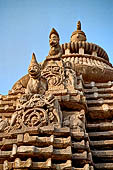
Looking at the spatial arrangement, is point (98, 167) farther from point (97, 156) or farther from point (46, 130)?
point (46, 130)

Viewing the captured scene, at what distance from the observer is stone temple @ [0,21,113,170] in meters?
5.98

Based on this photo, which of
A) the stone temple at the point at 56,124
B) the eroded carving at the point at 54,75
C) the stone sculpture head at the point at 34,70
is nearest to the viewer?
the stone temple at the point at 56,124

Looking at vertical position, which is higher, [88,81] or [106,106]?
[88,81]

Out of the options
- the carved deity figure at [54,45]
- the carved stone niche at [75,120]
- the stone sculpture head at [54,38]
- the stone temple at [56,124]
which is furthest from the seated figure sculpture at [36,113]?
the stone sculpture head at [54,38]

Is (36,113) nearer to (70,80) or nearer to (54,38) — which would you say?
(70,80)

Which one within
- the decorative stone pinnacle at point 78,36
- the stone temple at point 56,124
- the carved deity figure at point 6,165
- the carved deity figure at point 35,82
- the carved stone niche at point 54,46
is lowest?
the carved deity figure at point 6,165

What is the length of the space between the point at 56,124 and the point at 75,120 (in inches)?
31.2

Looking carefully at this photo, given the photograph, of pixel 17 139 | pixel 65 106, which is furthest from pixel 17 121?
pixel 65 106

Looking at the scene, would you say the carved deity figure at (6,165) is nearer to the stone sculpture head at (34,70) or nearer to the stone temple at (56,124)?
the stone temple at (56,124)

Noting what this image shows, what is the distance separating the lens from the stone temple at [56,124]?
5.98m

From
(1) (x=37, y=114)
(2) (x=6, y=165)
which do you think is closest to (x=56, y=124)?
(1) (x=37, y=114)

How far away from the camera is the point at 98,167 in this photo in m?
6.66

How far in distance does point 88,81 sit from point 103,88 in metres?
1.50

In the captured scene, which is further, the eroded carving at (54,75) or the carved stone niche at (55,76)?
the eroded carving at (54,75)
